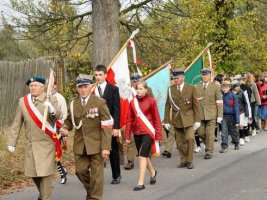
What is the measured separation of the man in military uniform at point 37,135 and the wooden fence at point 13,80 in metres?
7.41

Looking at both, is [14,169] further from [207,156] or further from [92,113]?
[207,156]

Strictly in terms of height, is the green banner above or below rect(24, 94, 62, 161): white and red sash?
above

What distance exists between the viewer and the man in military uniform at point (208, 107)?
40.1ft

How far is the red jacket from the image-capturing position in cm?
896

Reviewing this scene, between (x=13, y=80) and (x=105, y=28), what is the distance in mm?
2866

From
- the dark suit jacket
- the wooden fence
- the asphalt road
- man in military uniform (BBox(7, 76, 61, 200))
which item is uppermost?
the wooden fence

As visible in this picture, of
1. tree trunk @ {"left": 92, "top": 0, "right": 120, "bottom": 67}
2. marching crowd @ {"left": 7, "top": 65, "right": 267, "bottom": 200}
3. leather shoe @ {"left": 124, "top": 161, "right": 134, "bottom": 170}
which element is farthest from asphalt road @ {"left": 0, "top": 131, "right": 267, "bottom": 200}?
tree trunk @ {"left": 92, "top": 0, "right": 120, "bottom": 67}

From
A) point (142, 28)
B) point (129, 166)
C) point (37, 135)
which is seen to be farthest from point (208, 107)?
point (142, 28)

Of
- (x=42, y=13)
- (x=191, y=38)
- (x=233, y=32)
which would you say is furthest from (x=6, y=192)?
(x=233, y=32)

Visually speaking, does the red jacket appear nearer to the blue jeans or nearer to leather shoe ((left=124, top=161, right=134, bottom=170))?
leather shoe ((left=124, top=161, right=134, bottom=170))

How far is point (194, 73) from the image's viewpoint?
14.8 meters

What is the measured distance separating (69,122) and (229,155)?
5594 mm

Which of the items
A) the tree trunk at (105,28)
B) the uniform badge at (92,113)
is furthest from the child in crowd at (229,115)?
the uniform badge at (92,113)

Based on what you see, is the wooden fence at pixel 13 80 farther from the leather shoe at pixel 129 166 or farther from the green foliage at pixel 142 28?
the leather shoe at pixel 129 166
